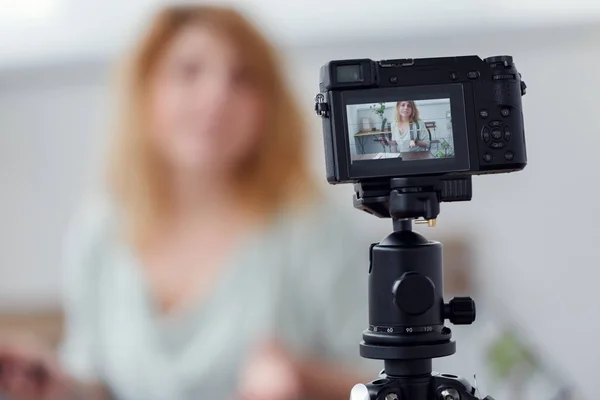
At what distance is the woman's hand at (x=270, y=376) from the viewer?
7.03 ft

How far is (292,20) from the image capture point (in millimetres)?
2223

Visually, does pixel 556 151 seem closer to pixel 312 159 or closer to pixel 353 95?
pixel 312 159

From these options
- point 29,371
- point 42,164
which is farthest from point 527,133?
point 29,371

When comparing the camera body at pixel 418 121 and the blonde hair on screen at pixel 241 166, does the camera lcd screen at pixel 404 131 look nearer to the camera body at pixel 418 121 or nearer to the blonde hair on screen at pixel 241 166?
the camera body at pixel 418 121

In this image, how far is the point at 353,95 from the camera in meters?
0.96

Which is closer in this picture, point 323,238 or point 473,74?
point 473,74

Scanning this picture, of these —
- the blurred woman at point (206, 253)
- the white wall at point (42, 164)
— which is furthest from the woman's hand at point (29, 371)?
the white wall at point (42, 164)

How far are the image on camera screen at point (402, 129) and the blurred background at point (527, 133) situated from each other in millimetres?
1190

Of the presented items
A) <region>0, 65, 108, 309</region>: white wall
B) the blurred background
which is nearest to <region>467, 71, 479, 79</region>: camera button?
the blurred background

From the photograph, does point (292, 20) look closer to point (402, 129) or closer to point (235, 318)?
point (235, 318)

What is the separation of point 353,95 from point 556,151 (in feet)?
4.37

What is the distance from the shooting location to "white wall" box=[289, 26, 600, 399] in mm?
2119

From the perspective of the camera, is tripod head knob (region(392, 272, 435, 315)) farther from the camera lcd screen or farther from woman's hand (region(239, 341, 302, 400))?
woman's hand (region(239, 341, 302, 400))

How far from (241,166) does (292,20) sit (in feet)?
1.41
